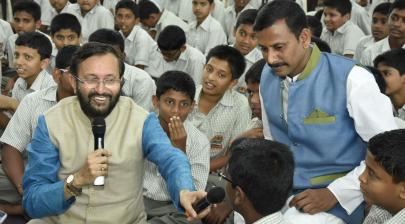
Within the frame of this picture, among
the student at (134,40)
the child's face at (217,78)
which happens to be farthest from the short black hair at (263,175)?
the student at (134,40)

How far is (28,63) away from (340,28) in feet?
9.74

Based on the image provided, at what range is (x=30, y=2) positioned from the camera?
15.8 feet

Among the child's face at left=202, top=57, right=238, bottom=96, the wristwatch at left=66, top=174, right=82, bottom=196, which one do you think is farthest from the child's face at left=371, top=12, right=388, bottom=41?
the wristwatch at left=66, top=174, right=82, bottom=196

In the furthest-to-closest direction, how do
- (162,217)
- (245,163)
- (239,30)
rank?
(239,30), (162,217), (245,163)

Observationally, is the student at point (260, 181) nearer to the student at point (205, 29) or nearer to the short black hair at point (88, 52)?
the short black hair at point (88, 52)

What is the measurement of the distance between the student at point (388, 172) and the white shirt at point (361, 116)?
0.11 m

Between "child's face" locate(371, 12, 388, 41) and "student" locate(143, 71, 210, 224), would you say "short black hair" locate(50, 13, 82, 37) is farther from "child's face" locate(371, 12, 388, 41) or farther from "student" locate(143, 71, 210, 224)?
"child's face" locate(371, 12, 388, 41)

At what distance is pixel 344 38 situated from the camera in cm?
533

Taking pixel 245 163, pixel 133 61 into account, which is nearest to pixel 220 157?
pixel 245 163

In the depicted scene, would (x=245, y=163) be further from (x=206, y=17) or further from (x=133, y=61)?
(x=206, y=17)

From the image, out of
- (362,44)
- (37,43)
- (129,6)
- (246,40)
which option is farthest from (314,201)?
(129,6)

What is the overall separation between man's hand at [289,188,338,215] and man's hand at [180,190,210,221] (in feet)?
1.31

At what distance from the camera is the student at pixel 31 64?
133 inches

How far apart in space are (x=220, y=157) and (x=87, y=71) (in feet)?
4.31
